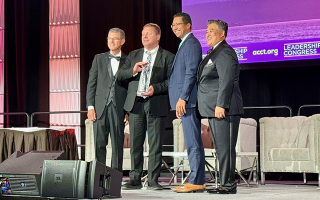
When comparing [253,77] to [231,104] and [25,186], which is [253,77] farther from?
[25,186]

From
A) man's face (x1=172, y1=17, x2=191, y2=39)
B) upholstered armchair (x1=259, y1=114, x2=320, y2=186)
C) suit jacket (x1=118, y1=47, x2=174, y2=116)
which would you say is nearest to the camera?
man's face (x1=172, y1=17, x2=191, y2=39)

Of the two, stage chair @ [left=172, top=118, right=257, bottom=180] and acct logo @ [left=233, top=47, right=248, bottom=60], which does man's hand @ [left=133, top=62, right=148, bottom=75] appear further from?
acct logo @ [left=233, top=47, right=248, bottom=60]

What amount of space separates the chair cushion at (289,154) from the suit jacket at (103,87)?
215 cm

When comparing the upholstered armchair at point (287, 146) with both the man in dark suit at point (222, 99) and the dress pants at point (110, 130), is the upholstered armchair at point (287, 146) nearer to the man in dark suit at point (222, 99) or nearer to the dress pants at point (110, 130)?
the man in dark suit at point (222, 99)

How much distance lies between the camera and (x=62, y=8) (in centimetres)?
918

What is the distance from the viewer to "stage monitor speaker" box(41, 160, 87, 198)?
309 cm

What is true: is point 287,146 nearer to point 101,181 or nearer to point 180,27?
point 180,27

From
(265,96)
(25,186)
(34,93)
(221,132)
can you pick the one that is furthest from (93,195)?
(34,93)

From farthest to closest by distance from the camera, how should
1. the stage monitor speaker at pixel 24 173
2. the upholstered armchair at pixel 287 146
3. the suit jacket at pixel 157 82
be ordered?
the upholstered armchair at pixel 287 146 < the suit jacket at pixel 157 82 < the stage monitor speaker at pixel 24 173

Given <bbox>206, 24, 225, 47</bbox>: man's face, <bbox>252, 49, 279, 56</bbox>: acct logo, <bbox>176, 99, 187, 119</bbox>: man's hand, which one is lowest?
<bbox>176, 99, 187, 119</bbox>: man's hand

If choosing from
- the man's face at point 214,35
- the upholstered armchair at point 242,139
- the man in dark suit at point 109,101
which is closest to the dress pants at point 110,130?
the man in dark suit at point 109,101

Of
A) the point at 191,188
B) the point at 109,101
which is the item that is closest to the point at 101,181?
the point at 191,188

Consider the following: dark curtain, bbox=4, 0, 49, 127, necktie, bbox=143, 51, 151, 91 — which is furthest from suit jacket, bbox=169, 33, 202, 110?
dark curtain, bbox=4, 0, 49, 127

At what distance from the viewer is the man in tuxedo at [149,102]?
439 cm
